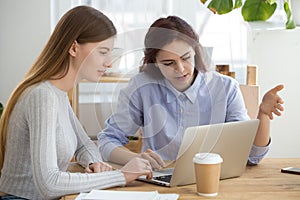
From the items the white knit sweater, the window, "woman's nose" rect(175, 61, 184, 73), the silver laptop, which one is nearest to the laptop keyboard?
the silver laptop

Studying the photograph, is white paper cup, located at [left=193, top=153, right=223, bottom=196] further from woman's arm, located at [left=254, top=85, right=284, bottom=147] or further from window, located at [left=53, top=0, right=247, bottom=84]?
window, located at [left=53, top=0, right=247, bottom=84]

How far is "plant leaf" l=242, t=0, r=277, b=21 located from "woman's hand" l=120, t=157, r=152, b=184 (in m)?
0.55

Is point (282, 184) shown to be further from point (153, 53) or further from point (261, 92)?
point (261, 92)

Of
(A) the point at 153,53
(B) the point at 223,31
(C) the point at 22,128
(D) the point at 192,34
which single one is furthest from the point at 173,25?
(B) the point at 223,31

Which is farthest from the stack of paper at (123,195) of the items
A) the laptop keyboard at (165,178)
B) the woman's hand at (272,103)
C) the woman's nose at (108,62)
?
the woman's hand at (272,103)

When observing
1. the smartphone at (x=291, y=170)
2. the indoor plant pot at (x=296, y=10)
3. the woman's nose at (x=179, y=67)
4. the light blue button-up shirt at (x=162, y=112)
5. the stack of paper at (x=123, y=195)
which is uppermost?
the indoor plant pot at (x=296, y=10)

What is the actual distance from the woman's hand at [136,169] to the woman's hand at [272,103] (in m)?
0.48

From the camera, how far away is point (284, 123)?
11.3ft

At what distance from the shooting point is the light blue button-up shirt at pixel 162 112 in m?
1.51

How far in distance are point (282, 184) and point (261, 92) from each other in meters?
2.06

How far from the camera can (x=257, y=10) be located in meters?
1.61

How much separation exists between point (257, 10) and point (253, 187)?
0.55 metres

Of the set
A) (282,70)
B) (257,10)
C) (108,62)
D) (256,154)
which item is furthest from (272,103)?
(282,70)

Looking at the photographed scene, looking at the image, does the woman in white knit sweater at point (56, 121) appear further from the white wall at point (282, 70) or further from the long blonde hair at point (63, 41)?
the white wall at point (282, 70)
